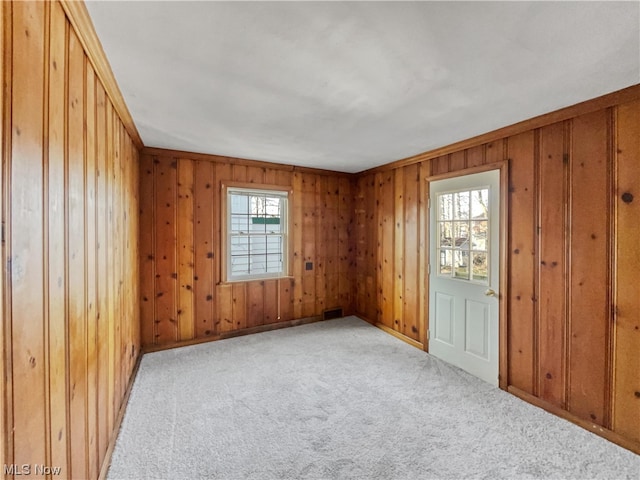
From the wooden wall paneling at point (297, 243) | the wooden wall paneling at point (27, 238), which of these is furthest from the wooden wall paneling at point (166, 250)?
the wooden wall paneling at point (27, 238)

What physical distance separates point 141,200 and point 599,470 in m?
4.67

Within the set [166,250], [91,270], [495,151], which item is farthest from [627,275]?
[166,250]

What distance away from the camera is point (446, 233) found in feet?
11.2

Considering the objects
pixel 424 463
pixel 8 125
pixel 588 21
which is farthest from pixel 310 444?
pixel 588 21

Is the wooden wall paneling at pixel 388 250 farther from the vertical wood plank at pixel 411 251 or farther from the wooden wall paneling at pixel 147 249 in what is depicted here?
the wooden wall paneling at pixel 147 249

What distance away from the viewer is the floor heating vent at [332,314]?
4.89 metres

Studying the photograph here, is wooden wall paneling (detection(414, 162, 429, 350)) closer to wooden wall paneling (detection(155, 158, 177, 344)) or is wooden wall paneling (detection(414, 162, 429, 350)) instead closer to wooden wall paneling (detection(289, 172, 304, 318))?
wooden wall paneling (detection(289, 172, 304, 318))

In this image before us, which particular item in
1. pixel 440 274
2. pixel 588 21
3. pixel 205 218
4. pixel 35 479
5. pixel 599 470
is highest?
pixel 588 21

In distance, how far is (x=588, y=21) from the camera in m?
1.32

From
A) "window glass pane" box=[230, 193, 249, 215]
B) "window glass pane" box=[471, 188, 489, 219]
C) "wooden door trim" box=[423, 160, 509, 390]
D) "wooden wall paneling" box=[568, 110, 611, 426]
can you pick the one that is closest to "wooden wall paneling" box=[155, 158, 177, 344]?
"window glass pane" box=[230, 193, 249, 215]

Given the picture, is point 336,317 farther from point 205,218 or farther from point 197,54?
point 197,54

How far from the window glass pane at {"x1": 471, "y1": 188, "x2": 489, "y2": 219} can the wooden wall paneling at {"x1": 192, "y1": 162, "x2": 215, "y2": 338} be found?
3.13m

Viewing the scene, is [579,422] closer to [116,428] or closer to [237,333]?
[116,428]

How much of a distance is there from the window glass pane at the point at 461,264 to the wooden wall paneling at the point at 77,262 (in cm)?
326
